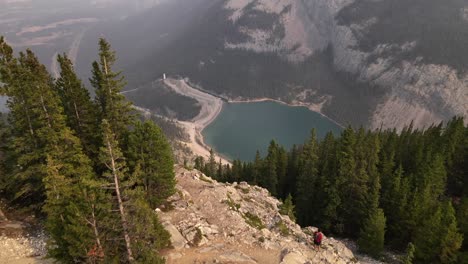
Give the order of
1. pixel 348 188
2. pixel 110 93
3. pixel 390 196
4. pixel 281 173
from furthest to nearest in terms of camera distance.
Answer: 1. pixel 281 173
2. pixel 390 196
3. pixel 348 188
4. pixel 110 93

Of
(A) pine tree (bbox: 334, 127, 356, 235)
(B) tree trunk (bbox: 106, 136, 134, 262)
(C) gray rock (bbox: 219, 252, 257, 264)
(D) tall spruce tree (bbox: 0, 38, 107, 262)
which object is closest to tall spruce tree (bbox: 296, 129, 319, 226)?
(A) pine tree (bbox: 334, 127, 356, 235)

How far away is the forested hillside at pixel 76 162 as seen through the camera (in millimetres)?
26453

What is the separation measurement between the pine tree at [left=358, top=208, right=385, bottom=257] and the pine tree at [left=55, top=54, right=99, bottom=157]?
4129 centimetres

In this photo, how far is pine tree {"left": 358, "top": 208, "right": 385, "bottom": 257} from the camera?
51500 millimetres

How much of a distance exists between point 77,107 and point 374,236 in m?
46.1

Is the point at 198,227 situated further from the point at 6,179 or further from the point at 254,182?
the point at 254,182

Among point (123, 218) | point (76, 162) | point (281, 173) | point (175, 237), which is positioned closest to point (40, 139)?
point (76, 162)

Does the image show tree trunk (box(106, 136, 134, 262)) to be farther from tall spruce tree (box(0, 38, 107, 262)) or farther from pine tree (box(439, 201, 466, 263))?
pine tree (box(439, 201, 466, 263))

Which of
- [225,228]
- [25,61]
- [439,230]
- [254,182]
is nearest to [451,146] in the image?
[439,230]

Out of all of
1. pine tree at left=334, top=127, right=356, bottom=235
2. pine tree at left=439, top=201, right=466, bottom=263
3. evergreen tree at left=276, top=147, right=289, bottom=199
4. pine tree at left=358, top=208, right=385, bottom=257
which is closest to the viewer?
pine tree at left=439, top=201, right=466, bottom=263

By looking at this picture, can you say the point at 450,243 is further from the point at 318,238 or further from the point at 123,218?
the point at 123,218

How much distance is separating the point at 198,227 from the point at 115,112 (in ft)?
55.8

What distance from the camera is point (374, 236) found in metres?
51.7

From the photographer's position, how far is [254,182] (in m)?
91.1
